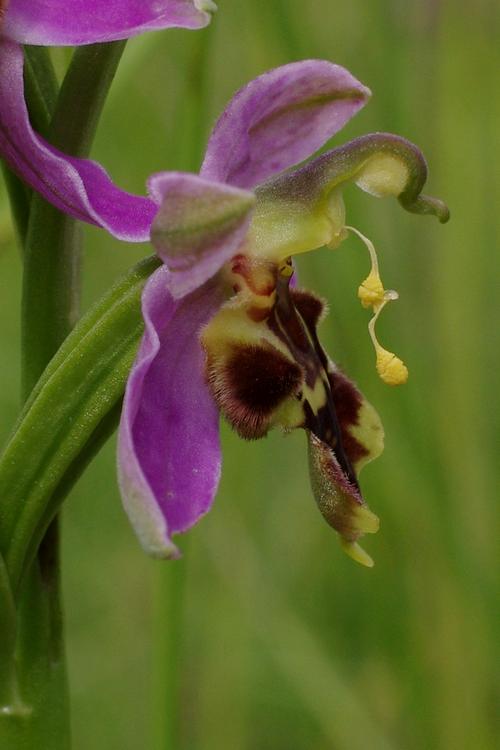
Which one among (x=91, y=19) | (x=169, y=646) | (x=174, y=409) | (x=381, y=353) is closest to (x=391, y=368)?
(x=381, y=353)

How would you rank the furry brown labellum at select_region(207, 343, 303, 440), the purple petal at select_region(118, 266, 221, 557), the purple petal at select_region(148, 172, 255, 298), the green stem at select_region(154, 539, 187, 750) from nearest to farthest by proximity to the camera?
the purple petal at select_region(148, 172, 255, 298)
the purple petal at select_region(118, 266, 221, 557)
the furry brown labellum at select_region(207, 343, 303, 440)
the green stem at select_region(154, 539, 187, 750)

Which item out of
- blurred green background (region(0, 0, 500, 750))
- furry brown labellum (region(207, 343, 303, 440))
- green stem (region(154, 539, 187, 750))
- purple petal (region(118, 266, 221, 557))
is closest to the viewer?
purple petal (region(118, 266, 221, 557))

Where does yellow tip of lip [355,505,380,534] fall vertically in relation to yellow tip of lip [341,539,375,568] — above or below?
above

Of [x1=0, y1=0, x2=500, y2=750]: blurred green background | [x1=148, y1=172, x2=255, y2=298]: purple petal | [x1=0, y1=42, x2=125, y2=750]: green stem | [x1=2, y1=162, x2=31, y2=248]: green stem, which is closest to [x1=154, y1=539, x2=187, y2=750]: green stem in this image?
[x1=0, y1=0, x2=500, y2=750]: blurred green background

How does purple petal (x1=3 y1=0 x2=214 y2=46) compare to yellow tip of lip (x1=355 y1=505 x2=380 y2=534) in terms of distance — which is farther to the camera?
yellow tip of lip (x1=355 y1=505 x2=380 y2=534)

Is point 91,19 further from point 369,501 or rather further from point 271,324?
point 369,501

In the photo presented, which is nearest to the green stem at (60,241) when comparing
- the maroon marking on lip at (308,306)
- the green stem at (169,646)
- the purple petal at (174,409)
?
the purple petal at (174,409)

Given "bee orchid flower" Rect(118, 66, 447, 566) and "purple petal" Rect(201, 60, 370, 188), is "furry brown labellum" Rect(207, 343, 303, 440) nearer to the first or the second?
"bee orchid flower" Rect(118, 66, 447, 566)
